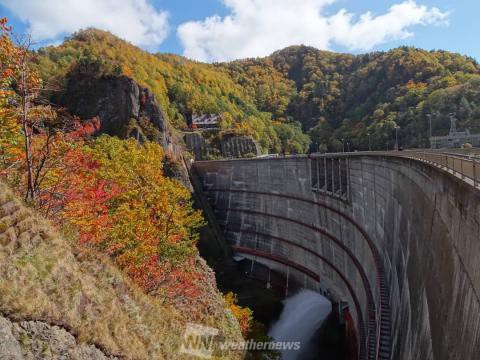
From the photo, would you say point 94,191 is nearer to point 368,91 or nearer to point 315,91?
point 368,91

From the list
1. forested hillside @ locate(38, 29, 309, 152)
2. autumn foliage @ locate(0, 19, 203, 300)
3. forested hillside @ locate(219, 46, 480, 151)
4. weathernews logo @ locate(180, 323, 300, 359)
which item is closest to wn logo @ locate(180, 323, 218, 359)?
weathernews logo @ locate(180, 323, 300, 359)

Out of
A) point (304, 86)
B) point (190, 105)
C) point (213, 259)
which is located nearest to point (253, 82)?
point (304, 86)

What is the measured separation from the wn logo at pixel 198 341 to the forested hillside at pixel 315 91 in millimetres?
48069

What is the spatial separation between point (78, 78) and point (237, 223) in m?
32.8

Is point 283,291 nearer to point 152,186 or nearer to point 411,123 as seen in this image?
point 152,186

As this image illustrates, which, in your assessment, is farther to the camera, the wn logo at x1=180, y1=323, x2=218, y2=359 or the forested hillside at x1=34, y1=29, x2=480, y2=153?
the forested hillside at x1=34, y1=29, x2=480, y2=153

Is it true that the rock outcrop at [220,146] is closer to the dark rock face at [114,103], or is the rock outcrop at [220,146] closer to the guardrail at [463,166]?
the dark rock face at [114,103]

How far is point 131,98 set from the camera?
179 ft

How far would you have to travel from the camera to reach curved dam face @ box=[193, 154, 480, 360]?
983cm

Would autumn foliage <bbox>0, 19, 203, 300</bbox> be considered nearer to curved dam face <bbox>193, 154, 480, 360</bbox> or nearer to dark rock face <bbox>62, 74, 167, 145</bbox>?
curved dam face <bbox>193, 154, 480, 360</bbox>

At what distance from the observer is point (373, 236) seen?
27875mm

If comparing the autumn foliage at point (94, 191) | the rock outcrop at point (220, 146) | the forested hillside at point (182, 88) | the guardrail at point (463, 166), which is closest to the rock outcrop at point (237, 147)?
the rock outcrop at point (220, 146)

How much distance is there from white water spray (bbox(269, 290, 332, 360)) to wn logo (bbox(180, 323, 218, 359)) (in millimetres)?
17695

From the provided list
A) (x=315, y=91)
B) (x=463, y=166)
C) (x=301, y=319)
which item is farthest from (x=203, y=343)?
(x=315, y=91)
